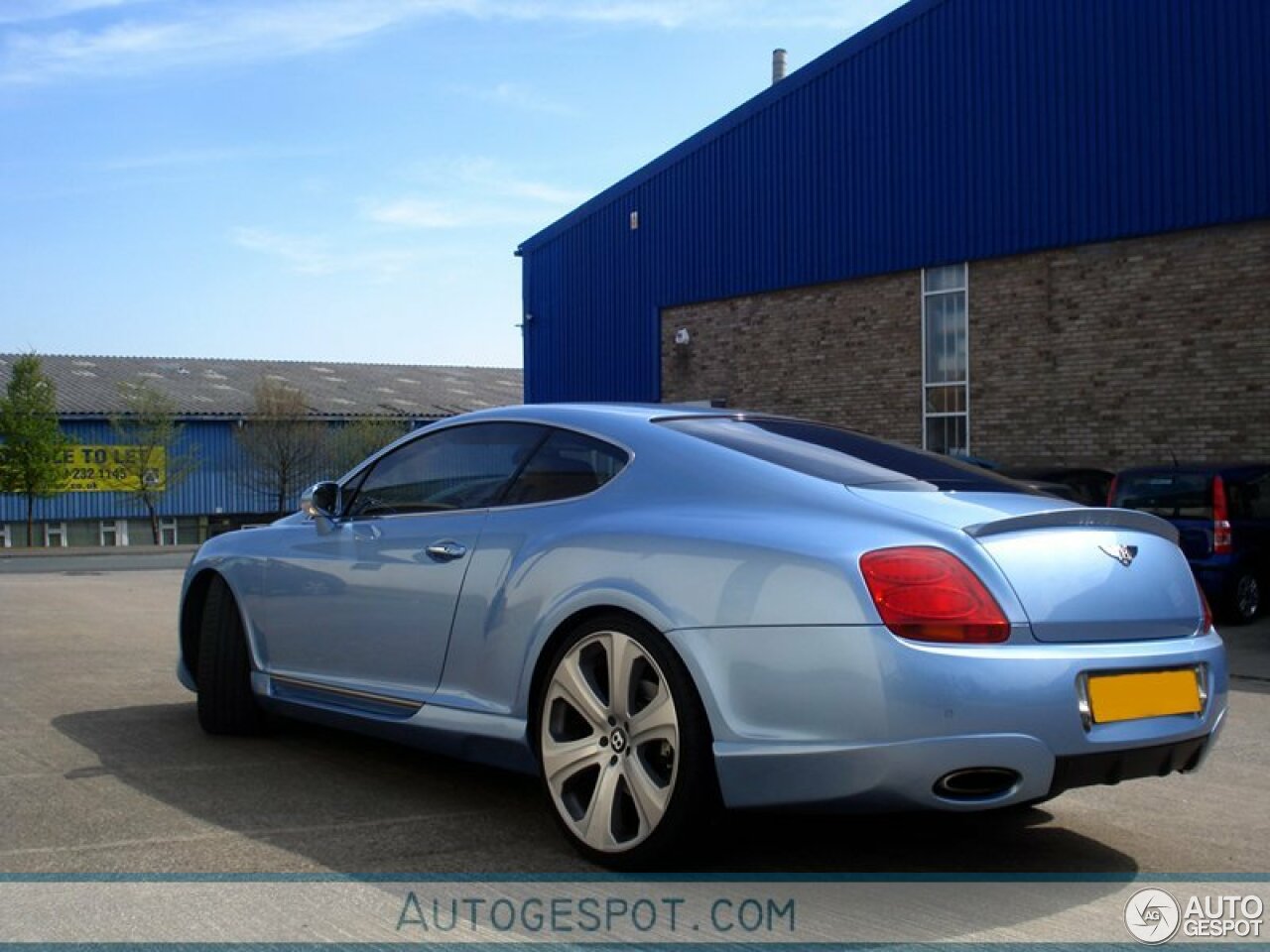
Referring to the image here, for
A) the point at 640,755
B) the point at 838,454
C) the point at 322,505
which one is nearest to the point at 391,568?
the point at 322,505

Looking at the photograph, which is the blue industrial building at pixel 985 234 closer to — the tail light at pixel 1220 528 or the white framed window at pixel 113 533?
the tail light at pixel 1220 528

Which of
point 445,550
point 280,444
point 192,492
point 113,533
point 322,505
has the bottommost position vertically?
point 113,533

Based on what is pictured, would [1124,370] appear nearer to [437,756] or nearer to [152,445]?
[437,756]

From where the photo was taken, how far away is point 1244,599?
39.9 ft

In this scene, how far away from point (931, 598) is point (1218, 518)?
9.29 meters

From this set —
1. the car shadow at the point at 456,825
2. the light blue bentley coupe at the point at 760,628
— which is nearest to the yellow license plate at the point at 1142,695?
the light blue bentley coupe at the point at 760,628

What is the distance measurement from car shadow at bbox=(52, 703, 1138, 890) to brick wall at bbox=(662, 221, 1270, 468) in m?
13.0

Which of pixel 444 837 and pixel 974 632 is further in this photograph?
pixel 444 837

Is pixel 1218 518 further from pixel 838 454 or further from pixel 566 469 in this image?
pixel 566 469

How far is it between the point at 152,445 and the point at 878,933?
163ft

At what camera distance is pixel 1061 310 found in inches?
723

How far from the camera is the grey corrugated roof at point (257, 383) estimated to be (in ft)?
179

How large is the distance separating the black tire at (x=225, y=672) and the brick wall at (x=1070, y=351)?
13.2 metres

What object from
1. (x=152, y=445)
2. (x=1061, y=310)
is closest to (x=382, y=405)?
(x=152, y=445)
